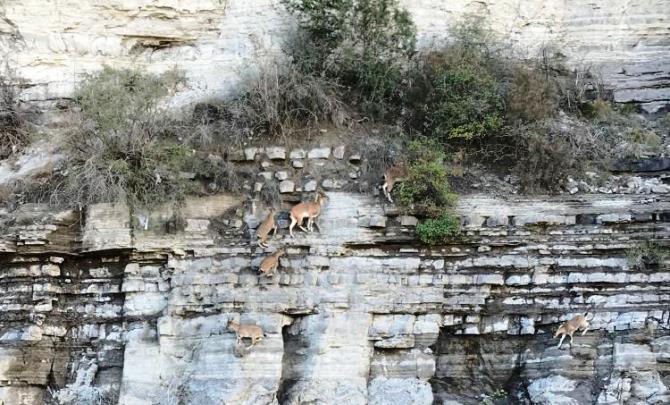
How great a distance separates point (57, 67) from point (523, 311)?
724cm

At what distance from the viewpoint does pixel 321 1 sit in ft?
40.7

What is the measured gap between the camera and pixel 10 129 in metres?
12.5

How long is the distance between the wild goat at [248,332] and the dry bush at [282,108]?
8.76 ft

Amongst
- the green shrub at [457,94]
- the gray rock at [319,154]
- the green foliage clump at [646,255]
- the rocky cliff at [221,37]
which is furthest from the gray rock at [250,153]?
the green foliage clump at [646,255]

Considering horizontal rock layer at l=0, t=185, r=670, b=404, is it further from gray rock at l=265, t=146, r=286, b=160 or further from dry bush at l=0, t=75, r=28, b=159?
dry bush at l=0, t=75, r=28, b=159

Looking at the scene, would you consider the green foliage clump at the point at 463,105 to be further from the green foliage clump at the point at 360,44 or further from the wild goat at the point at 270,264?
the wild goat at the point at 270,264

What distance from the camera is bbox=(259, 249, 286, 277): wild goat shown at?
10.6 m

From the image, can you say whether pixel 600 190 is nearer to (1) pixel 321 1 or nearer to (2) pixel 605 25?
A: (2) pixel 605 25

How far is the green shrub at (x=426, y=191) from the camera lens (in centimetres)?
1104

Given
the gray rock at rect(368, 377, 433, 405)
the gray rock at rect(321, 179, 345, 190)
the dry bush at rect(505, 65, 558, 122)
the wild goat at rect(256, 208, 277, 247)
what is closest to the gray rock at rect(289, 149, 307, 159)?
the gray rock at rect(321, 179, 345, 190)

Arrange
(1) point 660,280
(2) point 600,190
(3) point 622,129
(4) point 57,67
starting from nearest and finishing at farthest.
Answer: (1) point 660,280
(2) point 600,190
(3) point 622,129
(4) point 57,67

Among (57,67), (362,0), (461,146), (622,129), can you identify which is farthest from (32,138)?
(622,129)

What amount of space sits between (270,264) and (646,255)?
4.24 metres

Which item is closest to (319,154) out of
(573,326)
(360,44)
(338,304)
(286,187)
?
(286,187)
